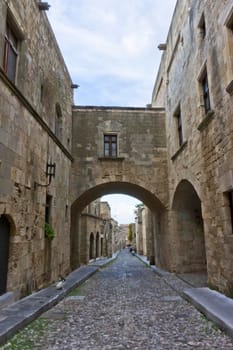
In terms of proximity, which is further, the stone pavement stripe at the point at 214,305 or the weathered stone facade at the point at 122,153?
the weathered stone facade at the point at 122,153

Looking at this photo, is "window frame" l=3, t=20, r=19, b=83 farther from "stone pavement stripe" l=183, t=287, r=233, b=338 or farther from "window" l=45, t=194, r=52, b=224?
"stone pavement stripe" l=183, t=287, r=233, b=338

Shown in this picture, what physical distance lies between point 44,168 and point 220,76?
4.69m

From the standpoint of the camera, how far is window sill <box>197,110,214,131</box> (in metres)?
6.14

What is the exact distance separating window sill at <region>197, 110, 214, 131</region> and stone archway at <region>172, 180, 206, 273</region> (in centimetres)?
336

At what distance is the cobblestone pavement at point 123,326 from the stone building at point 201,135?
4.75 ft

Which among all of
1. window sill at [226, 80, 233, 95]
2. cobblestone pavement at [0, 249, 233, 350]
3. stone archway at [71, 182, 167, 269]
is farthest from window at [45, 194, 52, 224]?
window sill at [226, 80, 233, 95]

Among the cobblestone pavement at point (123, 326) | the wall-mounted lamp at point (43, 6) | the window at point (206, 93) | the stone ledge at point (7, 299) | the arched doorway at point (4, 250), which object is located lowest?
the cobblestone pavement at point (123, 326)

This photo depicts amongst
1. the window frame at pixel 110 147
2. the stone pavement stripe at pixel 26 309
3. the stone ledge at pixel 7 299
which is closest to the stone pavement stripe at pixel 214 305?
the stone pavement stripe at pixel 26 309

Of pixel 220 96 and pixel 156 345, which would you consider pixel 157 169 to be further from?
pixel 156 345

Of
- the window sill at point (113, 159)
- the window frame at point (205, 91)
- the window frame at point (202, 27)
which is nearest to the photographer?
the window frame at point (205, 91)

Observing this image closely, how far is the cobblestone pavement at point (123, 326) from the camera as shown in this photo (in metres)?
3.42

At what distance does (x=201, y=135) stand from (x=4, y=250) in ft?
16.9

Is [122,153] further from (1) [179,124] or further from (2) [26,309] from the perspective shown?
(2) [26,309]

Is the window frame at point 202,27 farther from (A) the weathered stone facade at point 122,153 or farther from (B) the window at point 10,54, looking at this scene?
(A) the weathered stone facade at point 122,153
